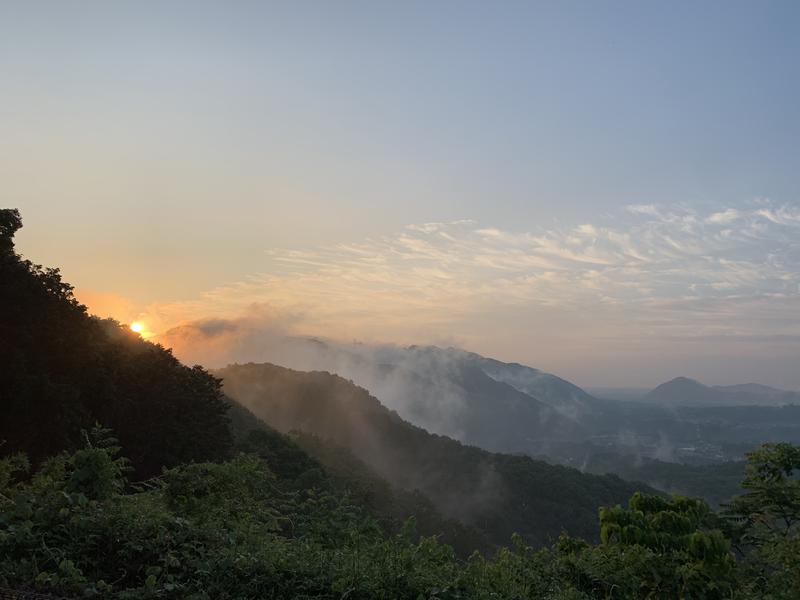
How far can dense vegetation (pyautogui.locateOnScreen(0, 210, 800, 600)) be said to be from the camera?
6426 millimetres

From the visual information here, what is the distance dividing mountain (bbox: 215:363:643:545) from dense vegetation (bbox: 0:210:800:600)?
61.3m

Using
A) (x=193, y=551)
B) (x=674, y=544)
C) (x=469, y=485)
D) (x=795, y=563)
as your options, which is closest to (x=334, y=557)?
(x=193, y=551)

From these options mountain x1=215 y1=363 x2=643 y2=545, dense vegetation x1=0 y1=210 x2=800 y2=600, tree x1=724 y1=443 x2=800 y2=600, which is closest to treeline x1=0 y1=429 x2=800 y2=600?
dense vegetation x1=0 y1=210 x2=800 y2=600

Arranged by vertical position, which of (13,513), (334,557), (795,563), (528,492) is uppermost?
(13,513)

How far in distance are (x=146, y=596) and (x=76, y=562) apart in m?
1.25

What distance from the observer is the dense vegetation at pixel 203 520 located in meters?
6.43

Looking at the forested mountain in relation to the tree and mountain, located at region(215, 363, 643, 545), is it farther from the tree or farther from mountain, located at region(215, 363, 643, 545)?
mountain, located at region(215, 363, 643, 545)

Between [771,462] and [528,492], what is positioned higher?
[771,462]

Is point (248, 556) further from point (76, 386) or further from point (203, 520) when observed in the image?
point (76, 386)

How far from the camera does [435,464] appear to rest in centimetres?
10781

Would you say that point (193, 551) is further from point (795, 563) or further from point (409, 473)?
point (409, 473)

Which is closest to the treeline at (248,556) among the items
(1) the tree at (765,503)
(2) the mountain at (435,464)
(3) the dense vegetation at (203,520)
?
(3) the dense vegetation at (203,520)

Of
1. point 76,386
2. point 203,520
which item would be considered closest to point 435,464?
point 76,386

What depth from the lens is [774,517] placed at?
1555 cm
